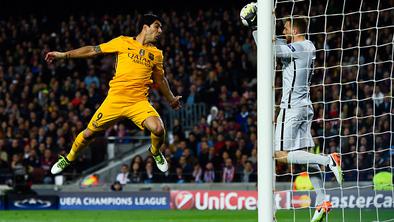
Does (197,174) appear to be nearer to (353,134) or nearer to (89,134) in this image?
(353,134)

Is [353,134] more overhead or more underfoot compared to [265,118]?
more underfoot

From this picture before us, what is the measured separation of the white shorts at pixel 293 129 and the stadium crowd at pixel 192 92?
Answer: 246 inches

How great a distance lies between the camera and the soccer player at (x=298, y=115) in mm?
9445

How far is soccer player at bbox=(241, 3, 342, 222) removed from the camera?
945cm

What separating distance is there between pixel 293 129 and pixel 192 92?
40.9 feet

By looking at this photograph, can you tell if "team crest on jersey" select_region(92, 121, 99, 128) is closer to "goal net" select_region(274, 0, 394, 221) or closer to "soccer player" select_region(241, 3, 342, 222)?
"soccer player" select_region(241, 3, 342, 222)

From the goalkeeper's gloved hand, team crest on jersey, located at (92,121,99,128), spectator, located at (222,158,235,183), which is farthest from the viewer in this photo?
spectator, located at (222,158,235,183)

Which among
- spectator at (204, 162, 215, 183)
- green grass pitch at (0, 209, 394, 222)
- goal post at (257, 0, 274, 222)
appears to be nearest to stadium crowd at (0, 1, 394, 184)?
spectator at (204, 162, 215, 183)

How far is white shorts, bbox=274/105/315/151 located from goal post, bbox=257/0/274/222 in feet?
7.29

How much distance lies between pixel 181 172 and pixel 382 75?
4.67 metres

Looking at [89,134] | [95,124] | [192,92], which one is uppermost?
[192,92]

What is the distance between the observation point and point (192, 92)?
2203 centimetres

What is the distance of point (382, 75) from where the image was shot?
62.3 ft

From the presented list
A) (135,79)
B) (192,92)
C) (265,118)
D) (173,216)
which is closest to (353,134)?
(173,216)
